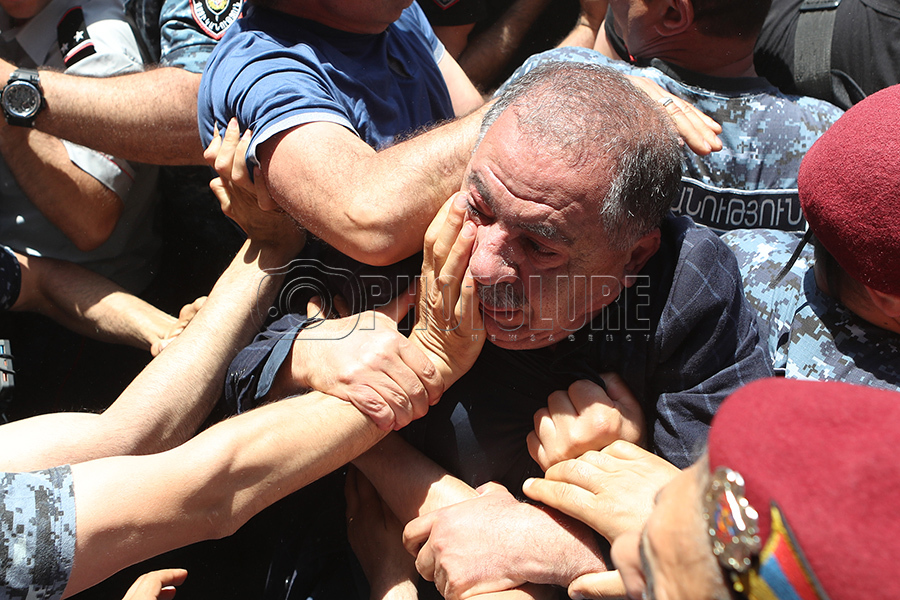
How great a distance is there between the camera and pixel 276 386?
2.01 m

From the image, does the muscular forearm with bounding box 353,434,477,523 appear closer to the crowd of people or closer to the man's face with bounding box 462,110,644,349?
the crowd of people

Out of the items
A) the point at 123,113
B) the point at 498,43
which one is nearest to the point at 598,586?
the point at 123,113

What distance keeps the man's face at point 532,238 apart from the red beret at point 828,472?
0.83 meters

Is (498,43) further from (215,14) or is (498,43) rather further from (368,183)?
(368,183)

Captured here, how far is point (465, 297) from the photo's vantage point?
1706mm

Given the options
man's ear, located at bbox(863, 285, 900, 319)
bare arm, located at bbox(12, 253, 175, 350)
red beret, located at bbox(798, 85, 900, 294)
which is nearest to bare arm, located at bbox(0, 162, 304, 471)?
bare arm, located at bbox(12, 253, 175, 350)

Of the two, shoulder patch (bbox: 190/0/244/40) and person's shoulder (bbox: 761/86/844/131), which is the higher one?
shoulder patch (bbox: 190/0/244/40)

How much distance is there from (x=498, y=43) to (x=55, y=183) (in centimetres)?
226

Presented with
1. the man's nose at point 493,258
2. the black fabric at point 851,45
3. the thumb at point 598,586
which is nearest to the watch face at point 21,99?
the man's nose at point 493,258

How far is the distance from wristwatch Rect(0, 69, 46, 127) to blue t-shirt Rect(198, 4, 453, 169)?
71 cm

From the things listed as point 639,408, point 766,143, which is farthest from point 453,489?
point 766,143

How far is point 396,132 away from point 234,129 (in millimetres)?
517

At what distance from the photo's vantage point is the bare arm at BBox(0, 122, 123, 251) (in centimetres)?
258

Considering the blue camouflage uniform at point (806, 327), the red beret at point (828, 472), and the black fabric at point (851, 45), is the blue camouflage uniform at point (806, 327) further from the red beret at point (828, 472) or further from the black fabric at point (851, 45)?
the red beret at point (828, 472)
